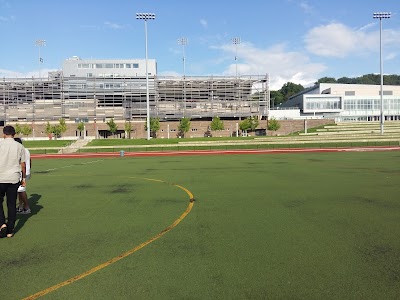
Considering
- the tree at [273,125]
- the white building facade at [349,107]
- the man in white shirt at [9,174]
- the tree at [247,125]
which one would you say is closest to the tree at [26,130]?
the tree at [247,125]

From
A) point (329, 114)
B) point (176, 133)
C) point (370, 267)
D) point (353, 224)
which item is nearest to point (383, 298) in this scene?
point (370, 267)

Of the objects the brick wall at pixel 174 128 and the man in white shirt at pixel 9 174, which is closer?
the man in white shirt at pixel 9 174

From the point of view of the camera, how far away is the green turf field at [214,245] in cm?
414

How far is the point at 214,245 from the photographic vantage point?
18.7 ft

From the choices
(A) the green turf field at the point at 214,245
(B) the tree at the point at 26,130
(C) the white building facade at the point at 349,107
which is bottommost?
(A) the green turf field at the point at 214,245

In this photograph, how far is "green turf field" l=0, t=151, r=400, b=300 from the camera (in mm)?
4137

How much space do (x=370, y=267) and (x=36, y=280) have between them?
4817mm

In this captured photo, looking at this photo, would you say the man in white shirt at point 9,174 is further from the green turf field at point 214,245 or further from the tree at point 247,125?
the tree at point 247,125

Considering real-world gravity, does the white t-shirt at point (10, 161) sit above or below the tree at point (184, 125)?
below

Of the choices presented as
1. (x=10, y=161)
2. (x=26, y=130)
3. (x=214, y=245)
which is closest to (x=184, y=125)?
(x=26, y=130)

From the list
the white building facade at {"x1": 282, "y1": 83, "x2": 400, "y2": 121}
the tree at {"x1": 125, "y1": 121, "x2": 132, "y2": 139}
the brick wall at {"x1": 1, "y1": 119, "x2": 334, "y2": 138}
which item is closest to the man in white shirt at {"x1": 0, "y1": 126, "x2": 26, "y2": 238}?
the tree at {"x1": 125, "y1": 121, "x2": 132, "y2": 139}

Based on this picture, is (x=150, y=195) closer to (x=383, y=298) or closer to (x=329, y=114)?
(x=383, y=298)

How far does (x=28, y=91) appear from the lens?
78500mm

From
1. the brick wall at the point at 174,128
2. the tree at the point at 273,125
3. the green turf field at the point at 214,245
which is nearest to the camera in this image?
the green turf field at the point at 214,245
